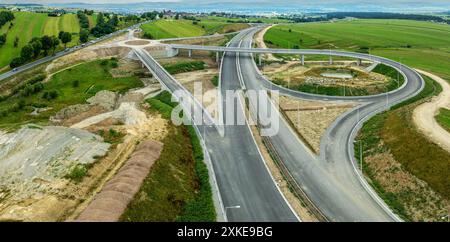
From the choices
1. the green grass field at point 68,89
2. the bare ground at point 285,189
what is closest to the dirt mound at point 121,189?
the bare ground at point 285,189

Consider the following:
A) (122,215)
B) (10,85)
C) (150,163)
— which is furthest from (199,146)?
(10,85)

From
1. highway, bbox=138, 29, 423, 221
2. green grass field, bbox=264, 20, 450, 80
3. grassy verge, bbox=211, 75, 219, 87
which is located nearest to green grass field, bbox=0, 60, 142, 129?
grassy verge, bbox=211, 75, 219, 87

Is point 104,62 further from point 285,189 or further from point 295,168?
point 285,189

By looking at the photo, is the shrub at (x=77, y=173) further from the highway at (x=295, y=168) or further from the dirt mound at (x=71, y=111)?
the dirt mound at (x=71, y=111)

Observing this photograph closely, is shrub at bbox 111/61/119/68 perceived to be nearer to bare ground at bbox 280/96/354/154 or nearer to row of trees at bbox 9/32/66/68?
row of trees at bbox 9/32/66/68

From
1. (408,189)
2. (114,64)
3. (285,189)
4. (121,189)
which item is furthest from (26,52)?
(408,189)

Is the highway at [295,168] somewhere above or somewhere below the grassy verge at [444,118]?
below

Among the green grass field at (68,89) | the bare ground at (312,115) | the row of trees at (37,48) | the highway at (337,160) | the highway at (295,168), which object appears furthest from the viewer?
the row of trees at (37,48)
